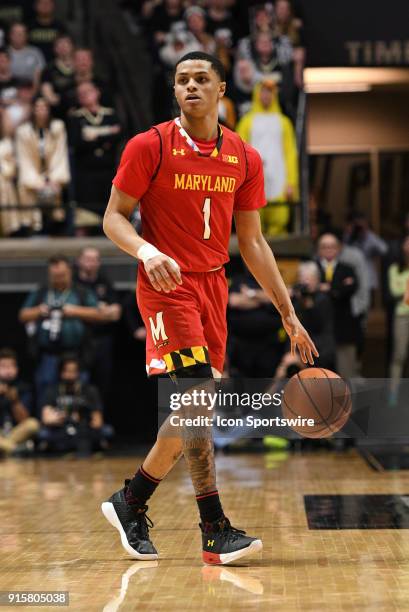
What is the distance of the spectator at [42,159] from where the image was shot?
13367 millimetres

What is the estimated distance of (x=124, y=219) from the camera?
Result: 18.0ft

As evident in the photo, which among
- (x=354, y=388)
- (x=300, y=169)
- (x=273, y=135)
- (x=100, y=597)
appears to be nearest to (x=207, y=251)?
(x=354, y=388)

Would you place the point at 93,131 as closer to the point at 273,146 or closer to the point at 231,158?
the point at 273,146

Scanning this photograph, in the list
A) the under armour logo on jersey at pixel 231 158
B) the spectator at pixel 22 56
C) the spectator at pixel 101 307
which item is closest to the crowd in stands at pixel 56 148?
the spectator at pixel 22 56

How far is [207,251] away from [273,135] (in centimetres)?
831

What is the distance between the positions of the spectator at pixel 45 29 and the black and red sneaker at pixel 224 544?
10619 mm

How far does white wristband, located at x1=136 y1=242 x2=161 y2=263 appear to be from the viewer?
5.06m

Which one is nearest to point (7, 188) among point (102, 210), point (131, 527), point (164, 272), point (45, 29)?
point (102, 210)

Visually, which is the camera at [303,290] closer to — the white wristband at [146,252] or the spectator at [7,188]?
the spectator at [7,188]

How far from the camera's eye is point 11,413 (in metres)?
12.4

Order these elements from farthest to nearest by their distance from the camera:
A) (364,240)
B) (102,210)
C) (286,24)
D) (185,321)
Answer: (364,240), (286,24), (102,210), (185,321)

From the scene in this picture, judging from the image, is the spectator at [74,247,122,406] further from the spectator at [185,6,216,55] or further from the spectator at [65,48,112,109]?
the spectator at [185,6,216,55]

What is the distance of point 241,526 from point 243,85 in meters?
8.35

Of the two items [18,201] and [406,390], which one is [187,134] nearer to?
[406,390]
